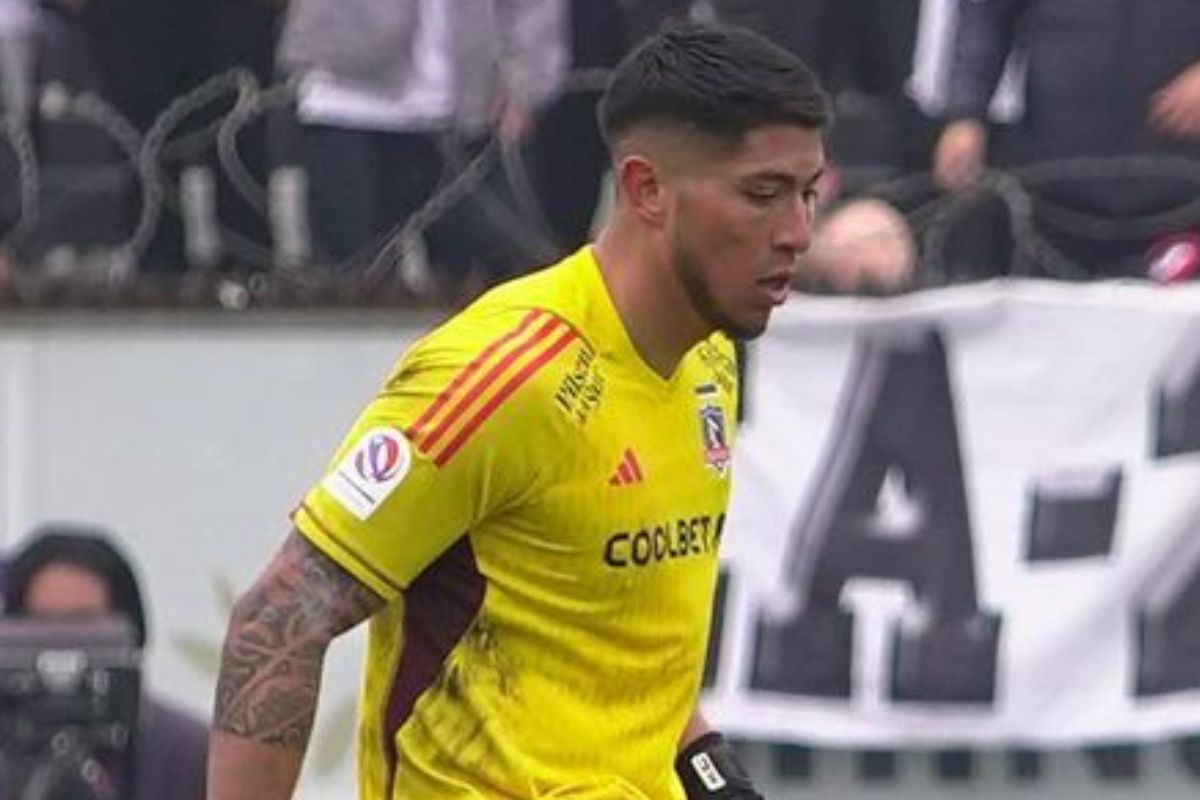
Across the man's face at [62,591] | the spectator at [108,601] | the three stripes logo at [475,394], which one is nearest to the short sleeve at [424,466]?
the three stripes logo at [475,394]

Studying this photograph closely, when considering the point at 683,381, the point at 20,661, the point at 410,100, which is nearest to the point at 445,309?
the point at 410,100

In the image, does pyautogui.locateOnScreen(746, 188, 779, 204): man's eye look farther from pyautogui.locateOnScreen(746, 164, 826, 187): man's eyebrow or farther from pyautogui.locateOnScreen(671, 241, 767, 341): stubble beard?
pyautogui.locateOnScreen(671, 241, 767, 341): stubble beard

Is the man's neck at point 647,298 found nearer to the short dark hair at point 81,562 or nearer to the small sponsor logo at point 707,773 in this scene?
the small sponsor logo at point 707,773

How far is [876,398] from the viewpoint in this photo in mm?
8633

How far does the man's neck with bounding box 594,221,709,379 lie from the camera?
5.28m

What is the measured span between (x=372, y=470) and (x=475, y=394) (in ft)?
0.56

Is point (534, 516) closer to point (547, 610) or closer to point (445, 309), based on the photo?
point (547, 610)

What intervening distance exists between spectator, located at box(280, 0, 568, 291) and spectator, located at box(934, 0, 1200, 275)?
0.95 m

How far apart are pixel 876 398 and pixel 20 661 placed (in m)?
2.02

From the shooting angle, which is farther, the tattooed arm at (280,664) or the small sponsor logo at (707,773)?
the small sponsor logo at (707,773)

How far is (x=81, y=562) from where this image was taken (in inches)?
336

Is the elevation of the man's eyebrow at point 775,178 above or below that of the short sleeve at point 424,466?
above

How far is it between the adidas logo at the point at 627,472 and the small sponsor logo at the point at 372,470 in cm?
34

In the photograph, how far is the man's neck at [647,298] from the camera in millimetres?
5281
